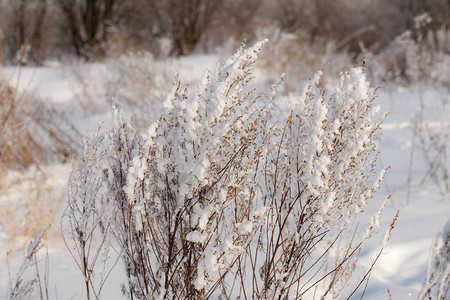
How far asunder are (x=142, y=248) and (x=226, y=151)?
39 cm

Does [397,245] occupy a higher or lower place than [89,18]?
lower

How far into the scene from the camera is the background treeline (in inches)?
473

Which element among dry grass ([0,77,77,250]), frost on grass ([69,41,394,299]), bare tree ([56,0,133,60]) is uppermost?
bare tree ([56,0,133,60])

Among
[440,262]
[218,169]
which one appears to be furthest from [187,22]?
[440,262]

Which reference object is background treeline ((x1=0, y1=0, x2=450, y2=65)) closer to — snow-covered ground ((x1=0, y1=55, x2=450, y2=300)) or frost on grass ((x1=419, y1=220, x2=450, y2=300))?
snow-covered ground ((x1=0, y1=55, x2=450, y2=300))

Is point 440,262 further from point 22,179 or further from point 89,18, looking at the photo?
point 89,18

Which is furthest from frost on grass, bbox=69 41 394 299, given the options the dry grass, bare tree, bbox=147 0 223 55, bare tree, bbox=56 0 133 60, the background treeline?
bare tree, bbox=147 0 223 55

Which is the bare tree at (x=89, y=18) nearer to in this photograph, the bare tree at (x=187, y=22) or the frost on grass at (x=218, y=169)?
the bare tree at (x=187, y=22)

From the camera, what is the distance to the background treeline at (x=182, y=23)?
1202 centimetres

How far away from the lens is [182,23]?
14.2 metres

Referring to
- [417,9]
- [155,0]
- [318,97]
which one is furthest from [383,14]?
[318,97]

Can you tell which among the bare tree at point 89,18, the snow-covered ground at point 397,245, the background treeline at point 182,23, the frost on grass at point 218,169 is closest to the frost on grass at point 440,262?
the frost on grass at point 218,169

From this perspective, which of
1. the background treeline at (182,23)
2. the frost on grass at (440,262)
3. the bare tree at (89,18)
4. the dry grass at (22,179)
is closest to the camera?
the frost on grass at (440,262)

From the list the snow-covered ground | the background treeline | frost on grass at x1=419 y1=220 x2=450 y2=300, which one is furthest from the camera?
the background treeline
